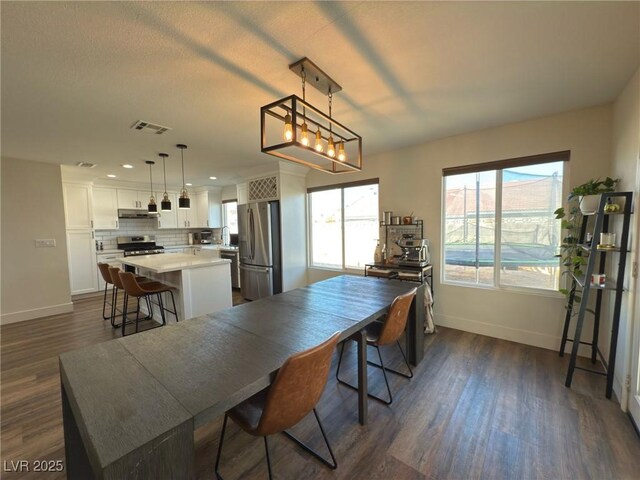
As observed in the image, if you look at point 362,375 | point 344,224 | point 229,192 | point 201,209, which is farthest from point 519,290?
point 201,209

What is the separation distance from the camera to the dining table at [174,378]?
77 centimetres

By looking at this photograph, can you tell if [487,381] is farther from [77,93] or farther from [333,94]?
Answer: [77,93]

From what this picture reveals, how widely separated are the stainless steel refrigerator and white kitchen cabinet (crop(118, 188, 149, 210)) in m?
2.89

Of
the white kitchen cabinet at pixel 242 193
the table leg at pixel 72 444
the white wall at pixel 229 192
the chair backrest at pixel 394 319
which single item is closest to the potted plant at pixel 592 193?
the chair backrest at pixel 394 319

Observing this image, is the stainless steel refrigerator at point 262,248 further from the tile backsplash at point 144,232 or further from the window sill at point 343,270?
the tile backsplash at point 144,232

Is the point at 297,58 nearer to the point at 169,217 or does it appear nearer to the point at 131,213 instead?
the point at 169,217

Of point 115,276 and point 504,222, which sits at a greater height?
point 504,222

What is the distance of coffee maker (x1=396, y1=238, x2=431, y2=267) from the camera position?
3.39 meters

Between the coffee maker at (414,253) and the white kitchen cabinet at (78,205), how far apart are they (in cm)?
610

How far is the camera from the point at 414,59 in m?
1.71

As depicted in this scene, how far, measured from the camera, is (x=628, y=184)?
199 cm

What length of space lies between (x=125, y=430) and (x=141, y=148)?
11.9 ft

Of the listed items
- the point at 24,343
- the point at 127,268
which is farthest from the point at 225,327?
the point at 127,268

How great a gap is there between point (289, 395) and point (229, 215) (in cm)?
642
